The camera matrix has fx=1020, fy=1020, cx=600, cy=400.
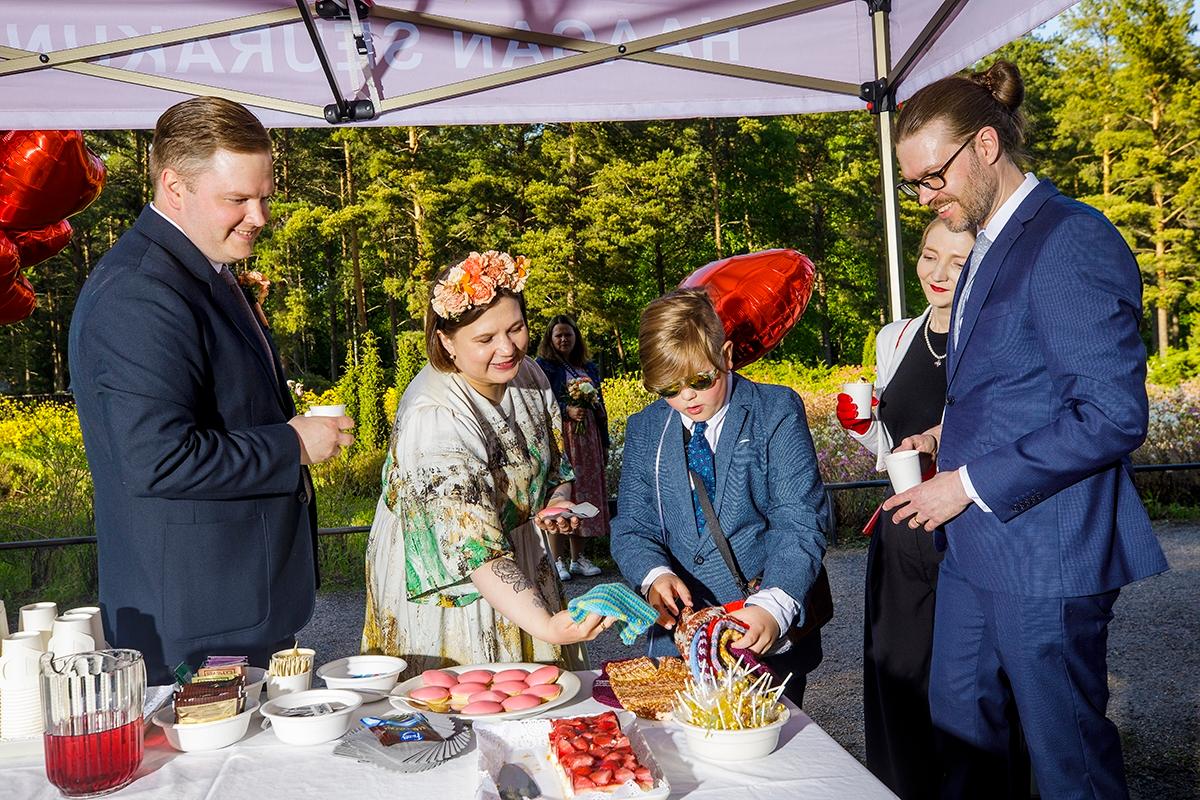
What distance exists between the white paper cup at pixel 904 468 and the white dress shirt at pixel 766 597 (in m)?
0.39

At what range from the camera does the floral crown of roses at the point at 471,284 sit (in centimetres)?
241

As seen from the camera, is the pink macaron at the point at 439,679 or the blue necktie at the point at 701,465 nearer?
the pink macaron at the point at 439,679

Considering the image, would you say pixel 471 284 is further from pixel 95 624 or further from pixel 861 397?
pixel 861 397

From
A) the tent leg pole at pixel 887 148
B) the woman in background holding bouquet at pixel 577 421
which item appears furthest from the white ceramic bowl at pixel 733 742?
the woman in background holding bouquet at pixel 577 421

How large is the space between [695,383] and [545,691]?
2.91 feet

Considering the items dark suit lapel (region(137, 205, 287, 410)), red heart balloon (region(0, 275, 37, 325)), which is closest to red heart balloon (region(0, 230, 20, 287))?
red heart balloon (region(0, 275, 37, 325))

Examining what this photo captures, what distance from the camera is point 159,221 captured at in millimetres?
2379

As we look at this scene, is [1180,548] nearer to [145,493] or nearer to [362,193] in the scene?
[145,493]

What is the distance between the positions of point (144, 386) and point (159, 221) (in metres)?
0.44

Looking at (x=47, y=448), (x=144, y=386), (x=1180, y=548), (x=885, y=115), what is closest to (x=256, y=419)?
(x=144, y=386)

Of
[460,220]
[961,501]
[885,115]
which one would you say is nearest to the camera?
[961,501]

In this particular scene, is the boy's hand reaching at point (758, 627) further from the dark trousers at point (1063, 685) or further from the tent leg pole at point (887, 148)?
the tent leg pole at point (887, 148)

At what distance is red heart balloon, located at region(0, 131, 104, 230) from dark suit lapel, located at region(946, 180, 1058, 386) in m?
3.50

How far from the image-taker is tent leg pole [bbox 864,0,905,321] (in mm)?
3963
